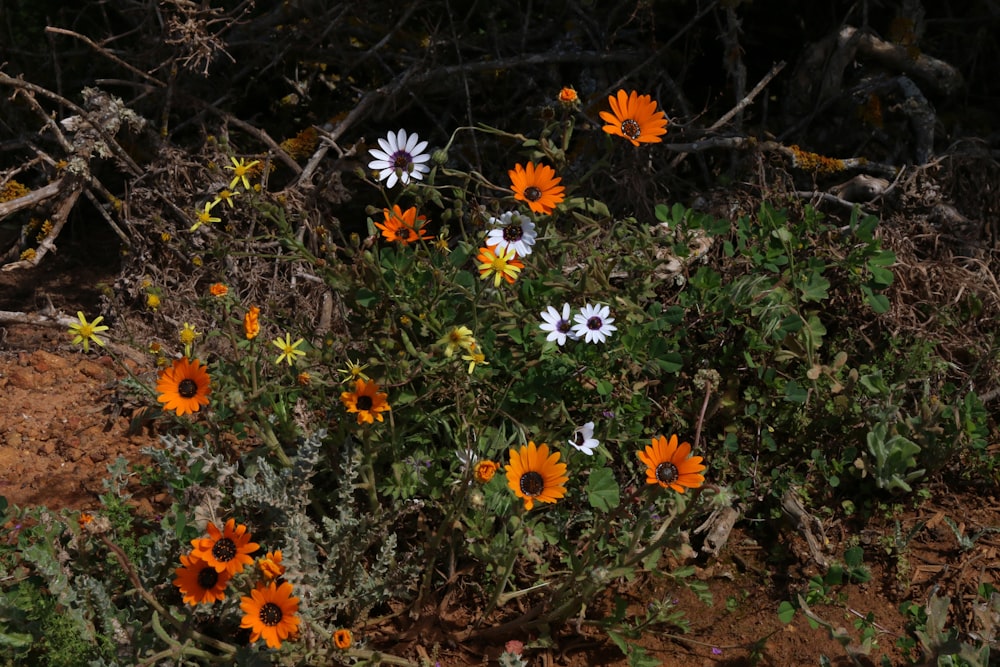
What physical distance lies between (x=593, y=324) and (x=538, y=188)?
0.42 meters

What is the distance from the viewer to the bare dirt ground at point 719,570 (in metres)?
2.54

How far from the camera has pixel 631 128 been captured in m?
2.53

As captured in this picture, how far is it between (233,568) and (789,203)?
2640 millimetres

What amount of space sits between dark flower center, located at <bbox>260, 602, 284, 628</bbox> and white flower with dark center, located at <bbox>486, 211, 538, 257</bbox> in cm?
107

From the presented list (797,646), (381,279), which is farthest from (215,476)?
(797,646)

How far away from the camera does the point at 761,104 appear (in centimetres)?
421

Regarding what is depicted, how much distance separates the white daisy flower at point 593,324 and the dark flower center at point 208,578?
45.1 inches

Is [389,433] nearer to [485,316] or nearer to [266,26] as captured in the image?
[485,316]

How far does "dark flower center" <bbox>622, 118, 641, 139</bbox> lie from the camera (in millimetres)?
2511

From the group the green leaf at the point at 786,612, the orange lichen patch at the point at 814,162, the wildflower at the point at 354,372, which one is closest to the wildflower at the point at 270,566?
the wildflower at the point at 354,372

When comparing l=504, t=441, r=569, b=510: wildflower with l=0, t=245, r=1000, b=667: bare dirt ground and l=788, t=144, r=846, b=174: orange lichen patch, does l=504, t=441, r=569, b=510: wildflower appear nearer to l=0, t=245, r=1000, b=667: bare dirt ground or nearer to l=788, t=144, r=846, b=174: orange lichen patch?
l=0, t=245, r=1000, b=667: bare dirt ground

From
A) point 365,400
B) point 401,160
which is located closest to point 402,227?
point 401,160

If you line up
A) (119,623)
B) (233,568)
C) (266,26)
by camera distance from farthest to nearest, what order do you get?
(266,26) < (119,623) < (233,568)

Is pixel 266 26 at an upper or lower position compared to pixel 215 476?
upper
